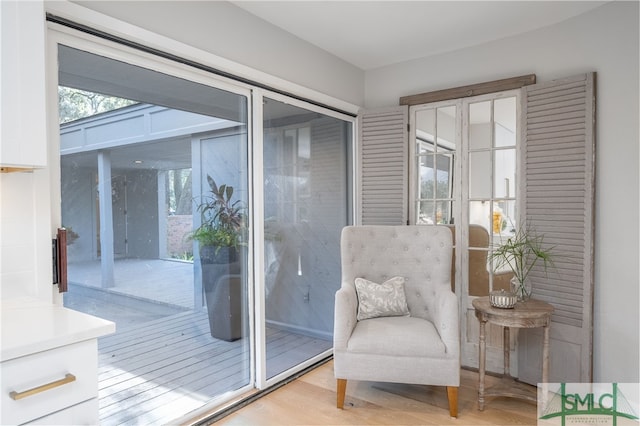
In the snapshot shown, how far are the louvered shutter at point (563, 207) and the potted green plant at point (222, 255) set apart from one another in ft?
6.53

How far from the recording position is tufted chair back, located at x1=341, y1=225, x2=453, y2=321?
2.84 meters

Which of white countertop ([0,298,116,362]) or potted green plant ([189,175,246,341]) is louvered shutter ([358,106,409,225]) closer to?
potted green plant ([189,175,246,341])

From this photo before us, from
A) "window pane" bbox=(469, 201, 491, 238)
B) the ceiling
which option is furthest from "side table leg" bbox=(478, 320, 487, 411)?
the ceiling

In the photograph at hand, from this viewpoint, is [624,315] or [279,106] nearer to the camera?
[624,315]

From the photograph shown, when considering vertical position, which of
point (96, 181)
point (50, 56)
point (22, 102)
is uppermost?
point (50, 56)

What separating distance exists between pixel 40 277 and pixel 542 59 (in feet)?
10.6

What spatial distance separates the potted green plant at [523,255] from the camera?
2.54 meters

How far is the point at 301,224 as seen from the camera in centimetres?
317

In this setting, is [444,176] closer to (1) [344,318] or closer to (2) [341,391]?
(1) [344,318]

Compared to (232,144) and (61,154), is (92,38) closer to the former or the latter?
(61,154)

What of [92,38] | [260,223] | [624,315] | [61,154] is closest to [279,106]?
[260,223]

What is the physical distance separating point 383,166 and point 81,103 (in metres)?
2.29

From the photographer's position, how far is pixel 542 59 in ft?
9.21

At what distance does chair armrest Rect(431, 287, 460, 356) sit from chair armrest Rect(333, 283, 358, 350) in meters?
0.54
